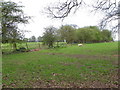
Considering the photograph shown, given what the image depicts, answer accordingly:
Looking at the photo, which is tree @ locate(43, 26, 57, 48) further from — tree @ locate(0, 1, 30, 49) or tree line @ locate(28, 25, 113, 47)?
tree @ locate(0, 1, 30, 49)

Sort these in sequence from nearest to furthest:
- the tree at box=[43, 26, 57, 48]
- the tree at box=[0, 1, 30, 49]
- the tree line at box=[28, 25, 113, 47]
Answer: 1. the tree at box=[0, 1, 30, 49]
2. the tree at box=[43, 26, 57, 48]
3. the tree line at box=[28, 25, 113, 47]

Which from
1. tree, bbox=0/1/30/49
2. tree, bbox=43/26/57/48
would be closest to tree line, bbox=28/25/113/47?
tree, bbox=43/26/57/48

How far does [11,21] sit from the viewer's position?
17.2 metres

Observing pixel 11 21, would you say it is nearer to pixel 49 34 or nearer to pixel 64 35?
pixel 49 34

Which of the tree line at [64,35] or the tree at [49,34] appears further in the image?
the tree line at [64,35]

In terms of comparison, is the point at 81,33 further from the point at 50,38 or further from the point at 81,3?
the point at 81,3

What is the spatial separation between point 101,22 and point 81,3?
5.26 meters

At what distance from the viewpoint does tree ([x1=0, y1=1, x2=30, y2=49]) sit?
16214 mm

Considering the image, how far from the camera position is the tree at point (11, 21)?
16.2 meters

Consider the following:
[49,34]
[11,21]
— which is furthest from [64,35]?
[11,21]

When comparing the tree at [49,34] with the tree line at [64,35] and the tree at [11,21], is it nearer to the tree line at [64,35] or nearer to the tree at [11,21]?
the tree line at [64,35]

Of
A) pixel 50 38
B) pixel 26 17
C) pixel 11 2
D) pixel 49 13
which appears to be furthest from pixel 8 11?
pixel 49 13

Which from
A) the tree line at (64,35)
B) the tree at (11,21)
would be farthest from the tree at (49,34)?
the tree at (11,21)

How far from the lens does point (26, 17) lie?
61.5ft
